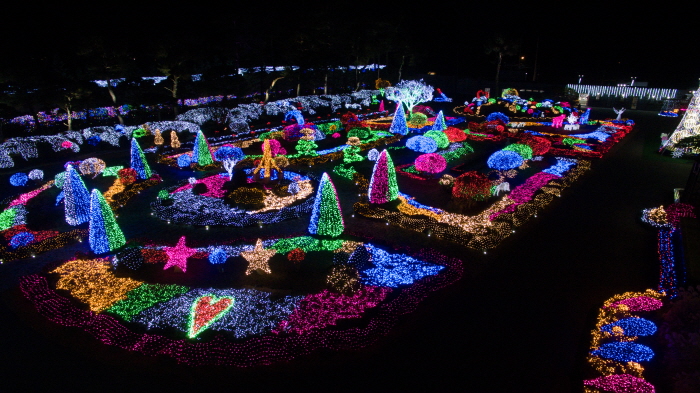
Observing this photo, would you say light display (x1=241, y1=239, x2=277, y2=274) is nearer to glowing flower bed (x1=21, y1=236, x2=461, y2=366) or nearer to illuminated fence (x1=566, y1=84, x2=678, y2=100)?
glowing flower bed (x1=21, y1=236, x2=461, y2=366)

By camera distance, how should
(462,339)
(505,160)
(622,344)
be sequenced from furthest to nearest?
(505,160)
(462,339)
(622,344)

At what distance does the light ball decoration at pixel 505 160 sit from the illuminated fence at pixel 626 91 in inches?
1319

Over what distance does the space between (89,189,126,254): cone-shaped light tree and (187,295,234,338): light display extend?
4.60m

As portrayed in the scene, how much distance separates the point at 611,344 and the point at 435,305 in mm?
3818

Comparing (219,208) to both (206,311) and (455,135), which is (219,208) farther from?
(455,135)

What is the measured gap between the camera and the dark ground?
793 centimetres

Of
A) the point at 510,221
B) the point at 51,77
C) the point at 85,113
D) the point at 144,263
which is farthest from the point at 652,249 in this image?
the point at 85,113

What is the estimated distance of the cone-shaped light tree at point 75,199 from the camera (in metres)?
14.4

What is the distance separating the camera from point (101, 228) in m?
12.4

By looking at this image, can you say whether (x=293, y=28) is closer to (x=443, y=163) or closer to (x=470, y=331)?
(x=443, y=163)

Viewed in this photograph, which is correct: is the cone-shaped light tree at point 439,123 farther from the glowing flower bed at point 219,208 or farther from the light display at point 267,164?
the light display at point 267,164

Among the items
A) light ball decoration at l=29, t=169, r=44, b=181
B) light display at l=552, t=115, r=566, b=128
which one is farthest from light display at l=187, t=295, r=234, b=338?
light display at l=552, t=115, r=566, b=128

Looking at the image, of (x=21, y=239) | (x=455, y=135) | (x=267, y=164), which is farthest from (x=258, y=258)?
(x=455, y=135)

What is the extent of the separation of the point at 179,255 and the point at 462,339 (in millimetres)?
8312
